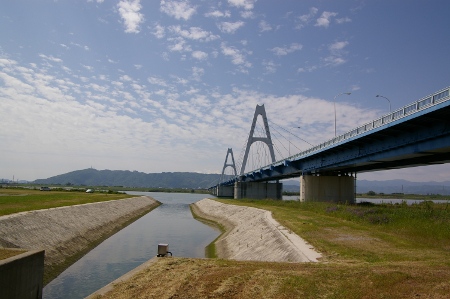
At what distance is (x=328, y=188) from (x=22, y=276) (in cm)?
5467

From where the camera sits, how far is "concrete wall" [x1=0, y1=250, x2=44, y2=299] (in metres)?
14.0

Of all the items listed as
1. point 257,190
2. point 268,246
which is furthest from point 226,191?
point 268,246

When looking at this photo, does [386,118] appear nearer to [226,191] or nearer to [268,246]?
[268,246]

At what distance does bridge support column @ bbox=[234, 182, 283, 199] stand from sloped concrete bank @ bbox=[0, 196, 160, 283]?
246 ft

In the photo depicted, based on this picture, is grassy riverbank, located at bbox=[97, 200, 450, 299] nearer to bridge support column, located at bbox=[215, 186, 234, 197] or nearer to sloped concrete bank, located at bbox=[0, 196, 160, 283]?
sloped concrete bank, located at bbox=[0, 196, 160, 283]

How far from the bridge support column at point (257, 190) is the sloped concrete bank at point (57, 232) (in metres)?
75.1

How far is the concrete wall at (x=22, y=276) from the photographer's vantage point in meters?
14.0

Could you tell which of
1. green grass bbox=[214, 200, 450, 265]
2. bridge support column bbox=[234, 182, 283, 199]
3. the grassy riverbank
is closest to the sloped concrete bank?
the grassy riverbank

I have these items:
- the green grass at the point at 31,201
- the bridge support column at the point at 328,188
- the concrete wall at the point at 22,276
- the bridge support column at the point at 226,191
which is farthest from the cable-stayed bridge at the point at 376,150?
the bridge support column at the point at 226,191

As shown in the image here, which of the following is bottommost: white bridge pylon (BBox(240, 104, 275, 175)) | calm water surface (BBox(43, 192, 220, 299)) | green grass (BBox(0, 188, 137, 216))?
calm water surface (BBox(43, 192, 220, 299))

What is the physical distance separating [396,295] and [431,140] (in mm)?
26840

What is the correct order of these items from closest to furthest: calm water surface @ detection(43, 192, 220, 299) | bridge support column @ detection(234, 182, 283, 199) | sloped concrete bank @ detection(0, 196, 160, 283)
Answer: calm water surface @ detection(43, 192, 220, 299) → sloped concrete bank @ detection(0, 196, 160, 283) → bridge support column @ detection(234, 182, 283, 199)

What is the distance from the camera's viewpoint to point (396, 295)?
1119 cm

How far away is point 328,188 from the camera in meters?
63.7
